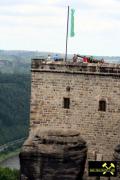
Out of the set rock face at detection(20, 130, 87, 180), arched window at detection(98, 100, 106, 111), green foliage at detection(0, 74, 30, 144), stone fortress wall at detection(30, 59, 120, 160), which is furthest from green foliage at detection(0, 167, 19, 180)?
green foliage at detection(0, 74, 30, 144)

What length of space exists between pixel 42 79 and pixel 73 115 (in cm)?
320

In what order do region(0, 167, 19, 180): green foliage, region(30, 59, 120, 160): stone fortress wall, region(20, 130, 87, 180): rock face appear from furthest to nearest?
1. region(0, 167, 19, 180): green foliage
2. region(30, 59, 120, 160): stone fortress wall
3. region(20, 130, 87, 180): rock face

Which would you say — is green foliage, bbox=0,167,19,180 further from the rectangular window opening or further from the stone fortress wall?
the rectangular window opening

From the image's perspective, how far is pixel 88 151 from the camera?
35.3 meters

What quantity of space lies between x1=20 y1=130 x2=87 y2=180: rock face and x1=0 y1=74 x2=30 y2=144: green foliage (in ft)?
369

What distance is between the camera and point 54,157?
34.3m

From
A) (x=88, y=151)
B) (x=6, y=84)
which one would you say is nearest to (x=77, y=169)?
(x=88, y=151)

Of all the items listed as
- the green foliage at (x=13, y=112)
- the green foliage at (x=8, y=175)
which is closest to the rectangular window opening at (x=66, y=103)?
the green foliage at (x=8, y=175)

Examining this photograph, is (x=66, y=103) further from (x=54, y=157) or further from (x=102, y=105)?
(x=54, y=157)

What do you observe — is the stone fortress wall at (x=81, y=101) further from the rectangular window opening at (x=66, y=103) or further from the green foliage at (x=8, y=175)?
the green foliage at (x=8, y=175)

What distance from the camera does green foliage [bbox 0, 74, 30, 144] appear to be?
6156 inches

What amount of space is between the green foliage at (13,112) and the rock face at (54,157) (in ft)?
369

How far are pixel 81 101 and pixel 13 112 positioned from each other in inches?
5459

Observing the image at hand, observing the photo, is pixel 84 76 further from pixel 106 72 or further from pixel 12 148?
pixel 12 148
